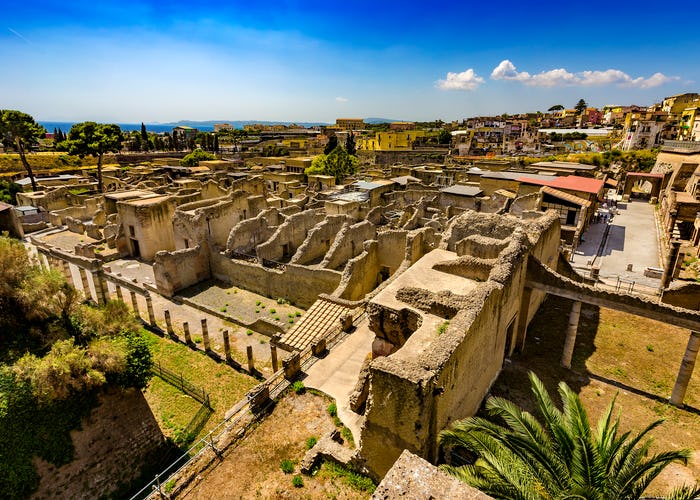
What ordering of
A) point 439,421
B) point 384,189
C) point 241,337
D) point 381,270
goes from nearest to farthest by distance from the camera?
point 439,421
point 241,337
point 381,270
point 384,189

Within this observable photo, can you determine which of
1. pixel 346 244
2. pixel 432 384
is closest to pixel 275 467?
pixel 432 384

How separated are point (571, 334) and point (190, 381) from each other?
16066 millimetres

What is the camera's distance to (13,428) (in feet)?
38.1

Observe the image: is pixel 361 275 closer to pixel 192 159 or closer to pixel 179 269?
pixel 179 269

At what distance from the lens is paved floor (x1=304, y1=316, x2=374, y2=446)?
1149 centimetres

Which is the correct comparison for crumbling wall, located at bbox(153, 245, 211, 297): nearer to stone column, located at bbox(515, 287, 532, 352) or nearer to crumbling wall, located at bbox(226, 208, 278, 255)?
crumbling wall, located at bbox(226, 208, 278, 255)

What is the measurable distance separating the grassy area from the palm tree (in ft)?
32.2

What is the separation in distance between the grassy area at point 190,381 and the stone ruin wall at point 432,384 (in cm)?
783

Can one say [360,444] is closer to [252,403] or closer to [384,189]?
[252,403]

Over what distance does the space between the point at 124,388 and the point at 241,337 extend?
241 inches

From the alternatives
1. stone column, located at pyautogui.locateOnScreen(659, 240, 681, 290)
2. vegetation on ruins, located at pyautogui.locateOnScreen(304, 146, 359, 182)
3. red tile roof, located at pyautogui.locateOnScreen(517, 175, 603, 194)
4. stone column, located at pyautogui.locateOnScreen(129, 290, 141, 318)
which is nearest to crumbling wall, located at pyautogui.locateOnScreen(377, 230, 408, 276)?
stone column, located at pyautogui.locateOnScreen(129, 290, 141, 318)

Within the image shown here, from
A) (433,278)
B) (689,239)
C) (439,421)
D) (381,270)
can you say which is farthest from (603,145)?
(439,421)

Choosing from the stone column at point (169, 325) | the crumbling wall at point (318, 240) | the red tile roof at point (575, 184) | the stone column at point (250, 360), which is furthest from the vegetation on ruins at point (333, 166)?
the stone column at point (250, 360)

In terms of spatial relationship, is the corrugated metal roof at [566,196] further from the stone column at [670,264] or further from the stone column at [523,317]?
the stone column at [523,317]
